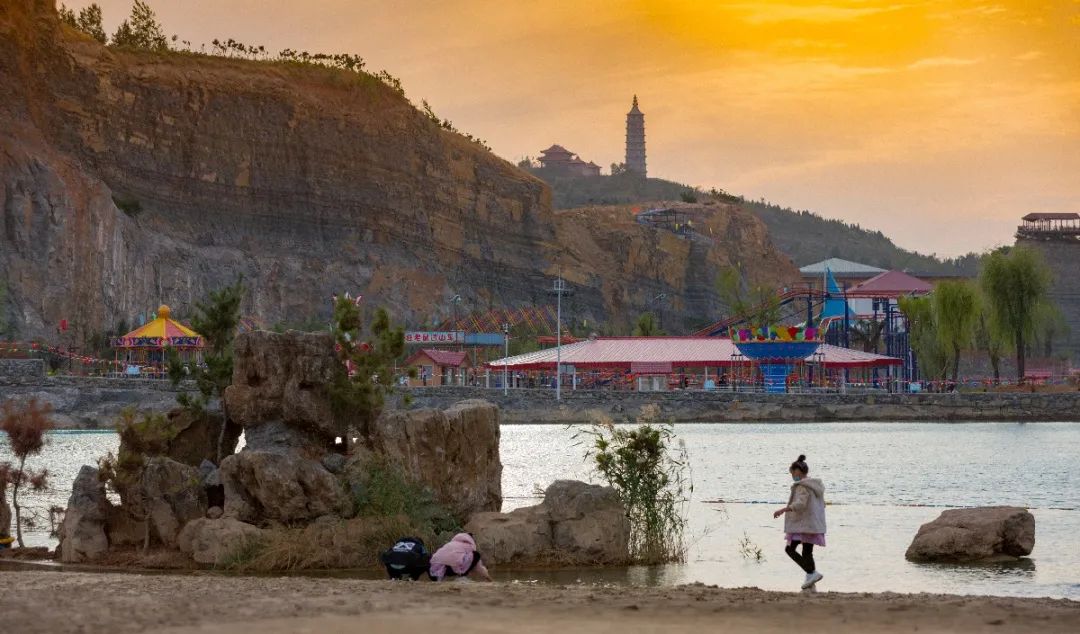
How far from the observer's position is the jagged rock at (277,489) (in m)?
22.1

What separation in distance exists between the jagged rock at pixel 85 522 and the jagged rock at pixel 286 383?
2414 millimetres

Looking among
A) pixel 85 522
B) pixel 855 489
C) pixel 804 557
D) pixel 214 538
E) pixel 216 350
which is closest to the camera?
pixel 804 557

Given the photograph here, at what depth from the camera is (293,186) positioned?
419 feet

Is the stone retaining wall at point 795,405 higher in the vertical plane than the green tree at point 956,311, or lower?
lower

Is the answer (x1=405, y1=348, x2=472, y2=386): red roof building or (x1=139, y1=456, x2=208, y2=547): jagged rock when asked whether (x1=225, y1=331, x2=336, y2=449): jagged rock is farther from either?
(x1=405, y1=348, x2=472, y2=386): red roof building

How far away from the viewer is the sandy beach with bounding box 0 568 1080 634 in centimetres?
1213

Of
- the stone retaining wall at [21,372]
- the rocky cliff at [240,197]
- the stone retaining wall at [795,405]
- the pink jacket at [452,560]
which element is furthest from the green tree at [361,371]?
the rocky cliff at [240,197]

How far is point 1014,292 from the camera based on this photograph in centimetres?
8756

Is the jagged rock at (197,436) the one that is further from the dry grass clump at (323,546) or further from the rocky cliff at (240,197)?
the rocky cliff at (240,197)

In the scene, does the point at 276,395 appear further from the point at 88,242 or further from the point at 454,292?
the point at 454,292

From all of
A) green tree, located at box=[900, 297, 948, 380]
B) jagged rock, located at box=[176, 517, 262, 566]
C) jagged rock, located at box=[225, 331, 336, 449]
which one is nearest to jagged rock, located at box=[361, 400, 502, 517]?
jagged rock, located at box=[225, 331, 336, 449]

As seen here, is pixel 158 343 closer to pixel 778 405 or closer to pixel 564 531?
pixel 778 405

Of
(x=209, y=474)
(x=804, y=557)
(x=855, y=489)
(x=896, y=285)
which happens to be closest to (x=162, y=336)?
(x=855, y=489)

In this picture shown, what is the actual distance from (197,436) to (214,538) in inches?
141
